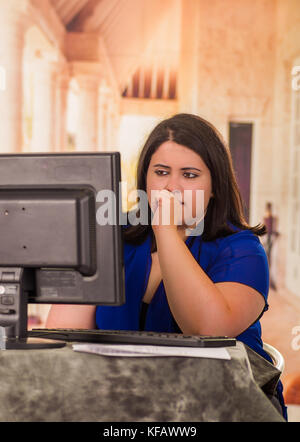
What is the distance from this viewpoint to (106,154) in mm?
1048

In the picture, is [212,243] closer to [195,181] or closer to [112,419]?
[195,181]

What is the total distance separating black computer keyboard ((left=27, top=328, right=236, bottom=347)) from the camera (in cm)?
101

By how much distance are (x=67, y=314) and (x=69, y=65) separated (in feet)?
9.67

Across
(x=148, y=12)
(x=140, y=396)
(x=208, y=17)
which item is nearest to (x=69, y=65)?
(x=148, y=12)

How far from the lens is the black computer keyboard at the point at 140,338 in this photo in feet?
3.32

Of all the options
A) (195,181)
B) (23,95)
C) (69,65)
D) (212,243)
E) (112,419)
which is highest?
(69,65)

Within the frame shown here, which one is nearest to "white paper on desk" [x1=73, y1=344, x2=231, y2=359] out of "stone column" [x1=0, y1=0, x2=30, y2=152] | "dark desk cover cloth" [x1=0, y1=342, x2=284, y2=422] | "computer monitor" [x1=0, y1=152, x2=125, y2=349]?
"dark desk cover cloth" [x1=0, y1=342, x2=284, y2=422]

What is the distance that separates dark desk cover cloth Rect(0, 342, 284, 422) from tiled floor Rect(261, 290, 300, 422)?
3.09 meters

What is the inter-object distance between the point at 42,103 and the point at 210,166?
2.70 meters

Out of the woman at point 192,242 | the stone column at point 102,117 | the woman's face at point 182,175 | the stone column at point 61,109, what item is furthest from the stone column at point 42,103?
the woman's face at point 182,175

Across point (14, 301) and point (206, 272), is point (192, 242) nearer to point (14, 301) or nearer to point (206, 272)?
point (206, 272)

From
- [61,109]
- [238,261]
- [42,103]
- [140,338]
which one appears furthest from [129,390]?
[61,109]

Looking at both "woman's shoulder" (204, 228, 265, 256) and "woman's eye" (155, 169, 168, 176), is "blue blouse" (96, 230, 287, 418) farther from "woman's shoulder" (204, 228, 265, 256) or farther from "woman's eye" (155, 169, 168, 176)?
"woman's eye" (155, 169, 168, 176)

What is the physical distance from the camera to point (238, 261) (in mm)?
1418
